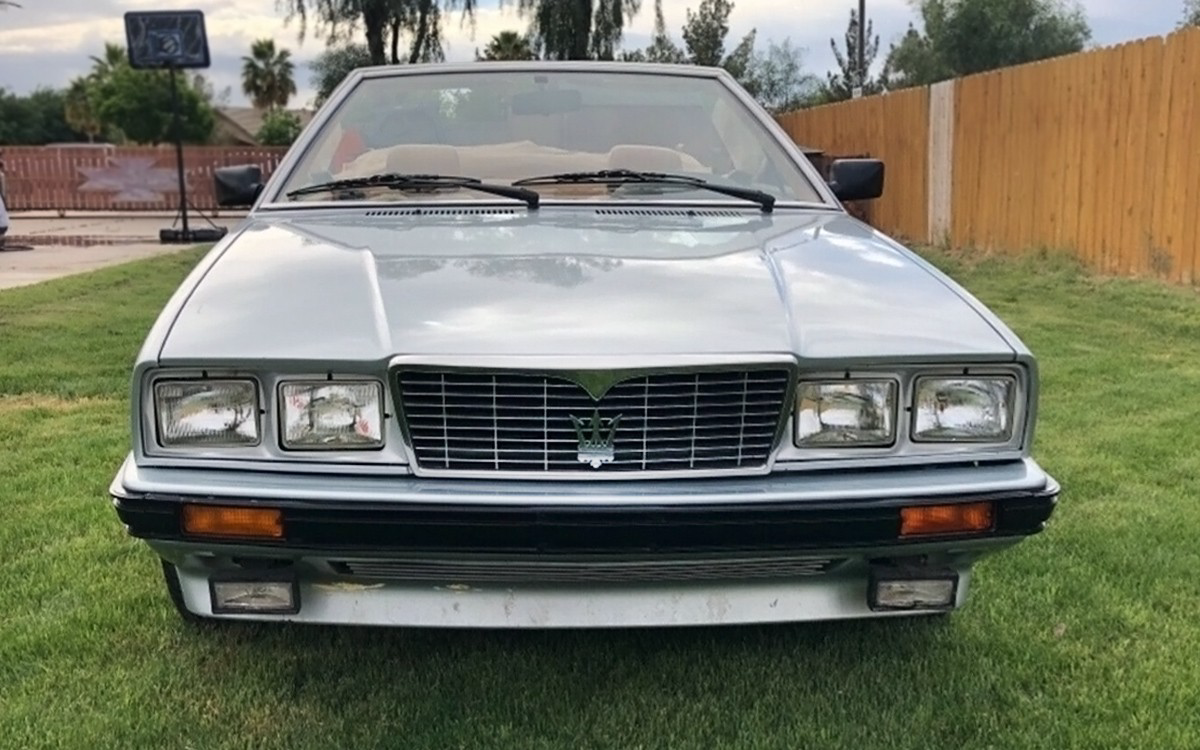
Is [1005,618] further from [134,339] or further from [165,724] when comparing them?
[134,339]

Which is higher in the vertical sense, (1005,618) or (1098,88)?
(1098,88)

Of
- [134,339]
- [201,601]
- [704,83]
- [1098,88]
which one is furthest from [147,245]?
[201,601]

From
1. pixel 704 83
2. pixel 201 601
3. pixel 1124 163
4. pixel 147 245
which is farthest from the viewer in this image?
pixel 147 245

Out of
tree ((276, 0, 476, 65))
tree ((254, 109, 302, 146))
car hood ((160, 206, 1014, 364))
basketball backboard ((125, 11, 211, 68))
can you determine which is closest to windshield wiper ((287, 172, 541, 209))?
car hood ((160, 206, 1014, 364))

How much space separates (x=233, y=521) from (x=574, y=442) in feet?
2.14

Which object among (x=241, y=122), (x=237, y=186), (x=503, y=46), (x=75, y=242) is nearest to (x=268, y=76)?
(x=241, y=122)

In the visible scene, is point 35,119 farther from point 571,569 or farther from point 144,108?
point 571,569

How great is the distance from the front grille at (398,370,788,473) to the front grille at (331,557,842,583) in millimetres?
178

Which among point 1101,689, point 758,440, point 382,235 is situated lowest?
point 1101,689

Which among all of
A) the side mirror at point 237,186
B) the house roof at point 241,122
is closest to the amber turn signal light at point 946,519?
the side mirror at point 237,186

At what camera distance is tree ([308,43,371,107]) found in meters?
22.4

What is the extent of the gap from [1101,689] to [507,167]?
84.1 inches

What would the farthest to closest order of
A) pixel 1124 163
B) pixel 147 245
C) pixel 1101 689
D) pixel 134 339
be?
pixel 147 245 < pixel 1124 163 < pixel 134 339 < pixel 1101 689

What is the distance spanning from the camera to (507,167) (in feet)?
10.5
